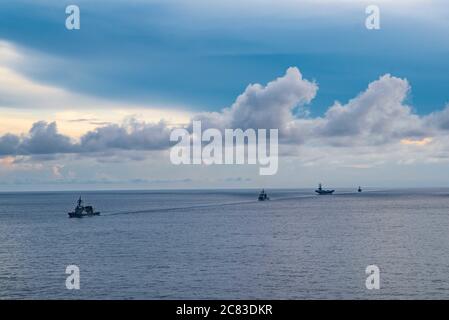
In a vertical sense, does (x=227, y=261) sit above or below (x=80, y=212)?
below

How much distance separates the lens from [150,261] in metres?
83.1

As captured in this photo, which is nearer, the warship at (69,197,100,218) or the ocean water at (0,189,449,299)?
the ocean water at (0,189,449,299)

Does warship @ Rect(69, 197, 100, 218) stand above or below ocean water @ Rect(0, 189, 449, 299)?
above

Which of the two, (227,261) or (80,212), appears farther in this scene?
(80,212)

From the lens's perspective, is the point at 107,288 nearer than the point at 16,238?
Yes

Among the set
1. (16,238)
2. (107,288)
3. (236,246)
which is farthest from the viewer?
(16,238)

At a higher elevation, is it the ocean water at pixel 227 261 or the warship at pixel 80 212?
the warship at pixel 80 212

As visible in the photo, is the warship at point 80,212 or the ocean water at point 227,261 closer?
the ocean water at point 227,261

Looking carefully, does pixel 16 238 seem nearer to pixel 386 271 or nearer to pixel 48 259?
pixel 48 259
